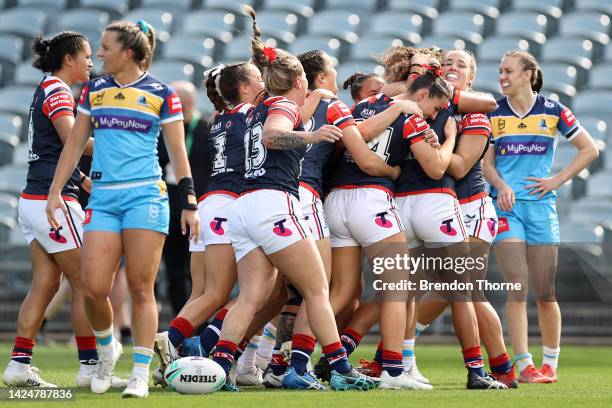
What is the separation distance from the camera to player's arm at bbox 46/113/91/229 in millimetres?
5938

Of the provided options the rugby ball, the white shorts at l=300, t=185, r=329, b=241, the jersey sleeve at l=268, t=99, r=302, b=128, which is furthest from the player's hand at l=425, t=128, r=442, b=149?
the rugby ball

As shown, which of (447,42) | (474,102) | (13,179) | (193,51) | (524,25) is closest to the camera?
(474,102)

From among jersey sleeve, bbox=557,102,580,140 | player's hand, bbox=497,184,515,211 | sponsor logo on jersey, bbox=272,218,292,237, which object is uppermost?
jersey sleeve, bbox=557,102,580,140

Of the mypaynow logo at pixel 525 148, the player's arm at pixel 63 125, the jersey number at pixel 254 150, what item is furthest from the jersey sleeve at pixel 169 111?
the mypaynow logo at pixel 525 148

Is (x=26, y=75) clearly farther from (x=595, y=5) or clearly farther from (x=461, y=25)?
(x=595, y=5)

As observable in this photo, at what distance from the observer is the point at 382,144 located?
6676 millimetres

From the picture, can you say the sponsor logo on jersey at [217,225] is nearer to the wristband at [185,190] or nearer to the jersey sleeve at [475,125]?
the wristband at [185,190]

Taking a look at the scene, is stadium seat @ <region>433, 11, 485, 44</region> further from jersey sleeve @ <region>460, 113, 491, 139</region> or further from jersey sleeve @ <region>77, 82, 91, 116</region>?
jersey sleeve @ <region>77, 82, 91, 116</region>

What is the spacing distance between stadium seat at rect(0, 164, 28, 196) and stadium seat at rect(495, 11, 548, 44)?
25.2 ft

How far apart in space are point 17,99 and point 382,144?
11229 mm

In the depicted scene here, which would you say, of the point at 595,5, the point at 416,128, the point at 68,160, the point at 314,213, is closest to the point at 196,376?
the point at 314,213

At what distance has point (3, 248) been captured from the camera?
12516 millimetres

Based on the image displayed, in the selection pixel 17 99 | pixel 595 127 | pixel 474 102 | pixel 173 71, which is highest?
pixel 474 102

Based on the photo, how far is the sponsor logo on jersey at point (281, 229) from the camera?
19.7 ft
